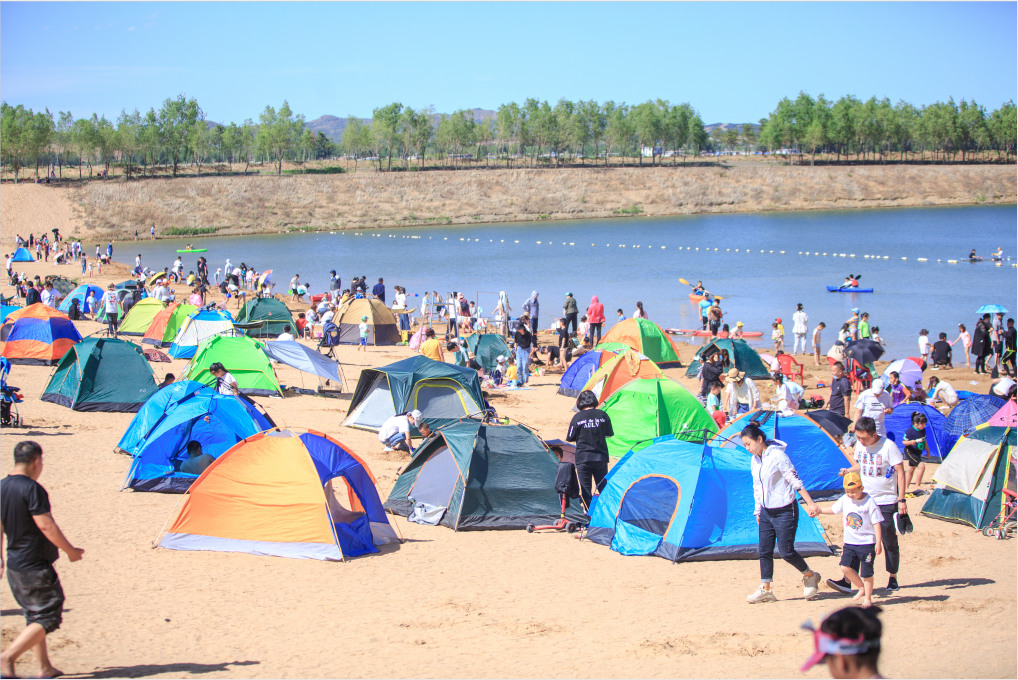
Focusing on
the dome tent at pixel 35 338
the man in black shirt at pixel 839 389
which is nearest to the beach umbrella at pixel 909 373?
the man in black shirt at pixel 839 389

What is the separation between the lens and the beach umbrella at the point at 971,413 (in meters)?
13.3

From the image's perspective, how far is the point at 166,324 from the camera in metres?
22.6

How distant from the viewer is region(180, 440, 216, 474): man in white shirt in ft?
35.6

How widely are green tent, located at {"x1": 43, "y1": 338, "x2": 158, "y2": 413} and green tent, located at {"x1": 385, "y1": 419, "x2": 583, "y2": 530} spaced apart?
7346 mm

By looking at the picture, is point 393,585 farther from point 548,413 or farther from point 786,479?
point 548,413

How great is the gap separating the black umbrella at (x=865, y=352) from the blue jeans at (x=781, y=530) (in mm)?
10839

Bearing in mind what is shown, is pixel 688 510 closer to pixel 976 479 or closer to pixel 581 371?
pixel 976 479

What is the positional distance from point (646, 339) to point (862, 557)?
13.9 m

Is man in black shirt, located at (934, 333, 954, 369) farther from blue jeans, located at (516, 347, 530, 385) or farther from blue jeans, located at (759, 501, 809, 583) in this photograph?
blue jeans, located at (759, 501, 809, 583)

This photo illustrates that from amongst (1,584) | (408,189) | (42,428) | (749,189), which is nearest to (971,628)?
(1,584)

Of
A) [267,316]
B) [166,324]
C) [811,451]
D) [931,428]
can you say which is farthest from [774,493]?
[267,316]

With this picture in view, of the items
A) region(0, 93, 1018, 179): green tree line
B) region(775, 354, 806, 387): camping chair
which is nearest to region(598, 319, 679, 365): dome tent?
region(775, 354, 806, 387): camping chair

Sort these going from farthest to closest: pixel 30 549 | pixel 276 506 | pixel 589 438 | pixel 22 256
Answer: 1. pixel 22 256
2. pixel 589 438
3. pixel 276 506
4. pixel 30 549

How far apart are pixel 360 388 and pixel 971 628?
10573 millimetres
